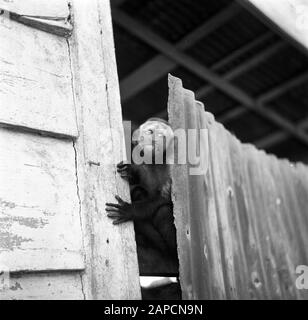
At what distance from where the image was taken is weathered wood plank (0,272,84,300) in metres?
1.52

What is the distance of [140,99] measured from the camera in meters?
4.48

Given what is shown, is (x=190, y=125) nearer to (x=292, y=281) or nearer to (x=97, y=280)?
(x=97, y=280)

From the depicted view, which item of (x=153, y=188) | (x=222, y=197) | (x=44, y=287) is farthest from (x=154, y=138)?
(x=44, y=287)

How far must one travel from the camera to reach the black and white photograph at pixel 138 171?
5.41 feet

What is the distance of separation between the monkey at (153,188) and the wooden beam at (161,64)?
0.96 metres

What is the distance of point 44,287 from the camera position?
5.23ft

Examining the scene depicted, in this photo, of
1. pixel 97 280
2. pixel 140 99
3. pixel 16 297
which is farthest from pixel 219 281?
pixel 140 99

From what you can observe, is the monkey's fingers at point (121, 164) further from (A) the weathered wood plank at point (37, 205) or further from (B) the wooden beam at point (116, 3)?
(B) the wooden beam at point (116, 3)

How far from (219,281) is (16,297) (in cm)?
102

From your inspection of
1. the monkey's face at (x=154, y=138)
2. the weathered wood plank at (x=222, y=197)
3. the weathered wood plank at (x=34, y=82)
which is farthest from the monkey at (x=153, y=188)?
the weathered wood plank at (x=34, y=82)

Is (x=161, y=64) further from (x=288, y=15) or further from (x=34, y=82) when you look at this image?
(x=34, y=82)

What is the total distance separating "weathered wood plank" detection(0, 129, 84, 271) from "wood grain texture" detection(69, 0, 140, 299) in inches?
2.2

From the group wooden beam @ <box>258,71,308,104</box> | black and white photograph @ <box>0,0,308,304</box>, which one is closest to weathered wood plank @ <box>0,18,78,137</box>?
black and white photograph @ <box>0,0,308,304</box>

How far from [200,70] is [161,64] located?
0.35 m
